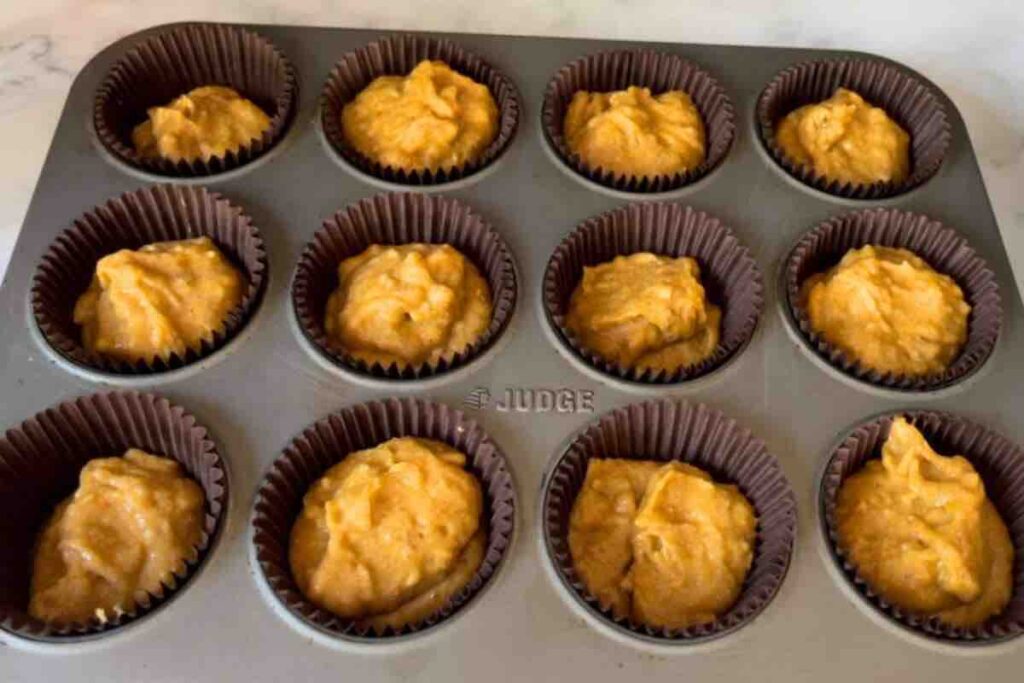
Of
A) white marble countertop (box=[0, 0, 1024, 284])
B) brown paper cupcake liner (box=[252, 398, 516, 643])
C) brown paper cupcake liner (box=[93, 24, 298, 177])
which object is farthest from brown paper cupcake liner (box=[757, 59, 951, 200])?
brown paper cupcake liner (box=[93, 24, 298, 177])

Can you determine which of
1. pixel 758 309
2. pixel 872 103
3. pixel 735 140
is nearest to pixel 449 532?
pixel 758 309

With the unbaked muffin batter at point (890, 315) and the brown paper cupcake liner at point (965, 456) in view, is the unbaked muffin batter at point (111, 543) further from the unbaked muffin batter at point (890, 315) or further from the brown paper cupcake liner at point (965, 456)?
the unbaked muffin batter at point (890, 315)

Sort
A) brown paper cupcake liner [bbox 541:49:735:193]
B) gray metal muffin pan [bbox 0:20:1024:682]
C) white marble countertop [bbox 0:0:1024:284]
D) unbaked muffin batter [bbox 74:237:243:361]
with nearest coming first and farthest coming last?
gray metal muffin pan [bbox 0:20:1024:682] < unbaked muffin batter [bbox 74:237:243:361] < brown paper cupcake liner [bbox 541:49:735:193] < white marble countertop [bbox 0:0:1024:284]

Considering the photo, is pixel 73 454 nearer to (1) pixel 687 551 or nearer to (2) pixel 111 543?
(2) pixel 111 543

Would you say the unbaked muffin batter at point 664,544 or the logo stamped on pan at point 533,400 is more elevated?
the logo stamped on pan at point 533,400

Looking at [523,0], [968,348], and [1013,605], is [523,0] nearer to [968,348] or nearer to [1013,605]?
[968,348]

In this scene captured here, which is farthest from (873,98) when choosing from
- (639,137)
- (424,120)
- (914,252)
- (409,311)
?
(409,311)

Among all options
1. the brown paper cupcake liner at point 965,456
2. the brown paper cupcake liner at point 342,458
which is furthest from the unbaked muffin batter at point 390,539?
the brown paper cupcake liner at point 965,456

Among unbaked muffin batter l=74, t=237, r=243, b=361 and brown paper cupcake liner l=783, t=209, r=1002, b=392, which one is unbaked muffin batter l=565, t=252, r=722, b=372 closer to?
brown paper cupcake liner l=783, t=209, r=1002, b=392
